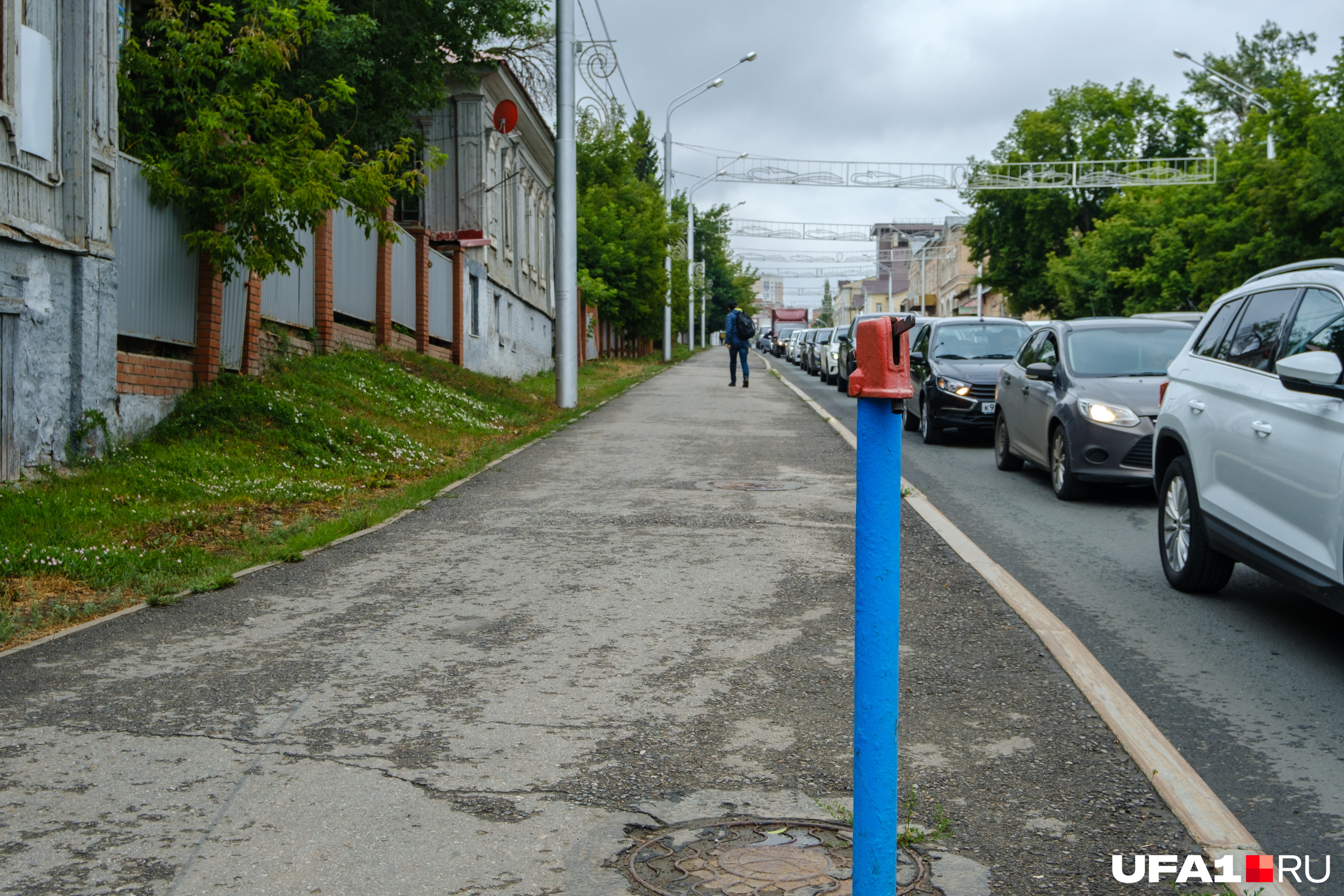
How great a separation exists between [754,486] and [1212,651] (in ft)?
20.4

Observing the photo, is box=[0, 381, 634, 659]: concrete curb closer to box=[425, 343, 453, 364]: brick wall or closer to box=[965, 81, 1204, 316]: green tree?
box=[425, 343, 453, 364]: brick wall

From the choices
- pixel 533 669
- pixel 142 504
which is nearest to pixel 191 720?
pixel 533 669

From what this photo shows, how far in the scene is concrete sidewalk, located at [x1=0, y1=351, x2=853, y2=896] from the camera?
12.1ft

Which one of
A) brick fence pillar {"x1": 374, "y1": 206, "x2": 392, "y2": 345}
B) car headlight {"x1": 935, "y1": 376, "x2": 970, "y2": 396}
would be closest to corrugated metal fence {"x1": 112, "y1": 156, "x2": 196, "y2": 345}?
brick fence pillar {"x1": 374, "y1": 206, "x2": 392, "y2": 345}

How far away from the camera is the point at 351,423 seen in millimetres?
13398

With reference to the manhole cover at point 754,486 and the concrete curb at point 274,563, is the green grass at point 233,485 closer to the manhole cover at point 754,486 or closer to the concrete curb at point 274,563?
the concrete curb at point 274,563

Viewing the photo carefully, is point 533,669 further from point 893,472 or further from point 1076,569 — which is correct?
point 1076,569

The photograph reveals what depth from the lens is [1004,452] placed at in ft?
45.7

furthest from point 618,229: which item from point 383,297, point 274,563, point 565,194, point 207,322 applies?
point 274,563

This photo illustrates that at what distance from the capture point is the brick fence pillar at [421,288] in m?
22.0

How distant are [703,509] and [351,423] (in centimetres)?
466

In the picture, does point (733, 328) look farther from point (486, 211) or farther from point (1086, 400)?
point (1086, 400)

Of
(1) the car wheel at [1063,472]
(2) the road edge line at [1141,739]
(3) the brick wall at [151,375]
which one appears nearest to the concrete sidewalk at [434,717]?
(2) the road edge line at [1141,739]

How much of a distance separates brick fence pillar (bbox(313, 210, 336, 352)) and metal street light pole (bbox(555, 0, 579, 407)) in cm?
440
